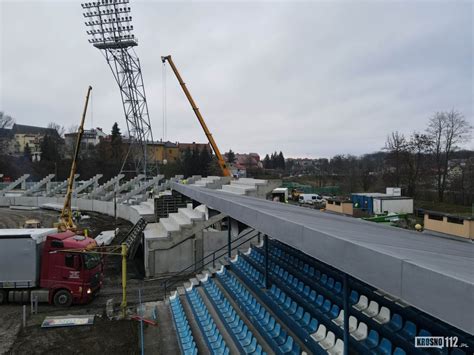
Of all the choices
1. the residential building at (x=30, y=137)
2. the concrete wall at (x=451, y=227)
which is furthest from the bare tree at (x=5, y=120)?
the concrete wall at (x=451, y=227)

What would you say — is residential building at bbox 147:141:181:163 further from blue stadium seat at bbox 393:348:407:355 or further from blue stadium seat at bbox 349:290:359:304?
blue stadium seat at bbox 393:348:407:355

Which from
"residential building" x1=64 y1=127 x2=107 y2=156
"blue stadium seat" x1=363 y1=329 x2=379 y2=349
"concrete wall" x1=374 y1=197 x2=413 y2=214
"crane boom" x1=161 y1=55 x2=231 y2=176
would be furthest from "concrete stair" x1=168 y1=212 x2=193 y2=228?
"residential building" x1=64 y1=127 x2=107 y2=156

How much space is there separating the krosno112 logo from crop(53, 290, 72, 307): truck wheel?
10862mm

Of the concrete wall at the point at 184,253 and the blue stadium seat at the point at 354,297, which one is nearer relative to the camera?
the blue stadium seat at the point at 354,297

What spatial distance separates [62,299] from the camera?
467 inches

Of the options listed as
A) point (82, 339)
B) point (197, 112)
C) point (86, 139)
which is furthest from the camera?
point (86, 139)

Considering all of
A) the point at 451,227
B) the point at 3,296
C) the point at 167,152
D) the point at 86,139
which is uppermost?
the point at 86,139

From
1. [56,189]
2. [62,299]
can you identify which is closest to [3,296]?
[62,299]

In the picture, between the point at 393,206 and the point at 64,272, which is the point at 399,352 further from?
the point at 393,206

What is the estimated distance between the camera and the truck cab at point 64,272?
38.8 feet

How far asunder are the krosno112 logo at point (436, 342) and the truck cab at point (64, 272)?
409 inches

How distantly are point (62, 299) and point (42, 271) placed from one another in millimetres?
1174

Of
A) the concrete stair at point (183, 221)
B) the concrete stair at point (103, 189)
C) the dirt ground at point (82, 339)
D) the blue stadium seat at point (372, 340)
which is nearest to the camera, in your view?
the blue stadium seat at point (372, 340)

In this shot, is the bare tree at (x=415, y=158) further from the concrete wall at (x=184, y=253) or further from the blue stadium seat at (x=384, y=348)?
the blue stadium seat at (x=384, y=348)
